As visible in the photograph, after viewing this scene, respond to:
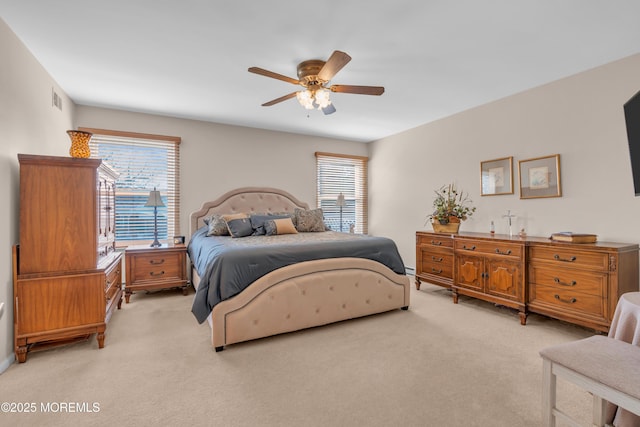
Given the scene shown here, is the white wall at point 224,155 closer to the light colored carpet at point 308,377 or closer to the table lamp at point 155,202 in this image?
the table lamp at point 155,202

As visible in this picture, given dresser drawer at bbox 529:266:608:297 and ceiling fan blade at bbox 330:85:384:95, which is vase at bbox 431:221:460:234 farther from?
ceiling fan blade at bbox 330:85:384:95

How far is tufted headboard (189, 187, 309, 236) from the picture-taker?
4.52m

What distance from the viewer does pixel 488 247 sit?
3.34 metres

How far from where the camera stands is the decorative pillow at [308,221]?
438 centimetres

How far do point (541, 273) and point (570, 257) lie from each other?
12.1 inches

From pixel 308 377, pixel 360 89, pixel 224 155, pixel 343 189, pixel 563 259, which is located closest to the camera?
pixel 308 377

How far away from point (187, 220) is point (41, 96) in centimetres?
220

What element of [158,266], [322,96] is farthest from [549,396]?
[158,266]

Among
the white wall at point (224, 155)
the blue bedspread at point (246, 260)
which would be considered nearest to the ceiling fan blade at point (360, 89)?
the blue bedspread at point (246, 260)

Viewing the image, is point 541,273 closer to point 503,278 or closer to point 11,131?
point 503,278

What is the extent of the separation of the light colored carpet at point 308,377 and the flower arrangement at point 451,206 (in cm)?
146

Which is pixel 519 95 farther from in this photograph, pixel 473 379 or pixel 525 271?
pixel 473 379

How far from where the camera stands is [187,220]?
4547 millimetres

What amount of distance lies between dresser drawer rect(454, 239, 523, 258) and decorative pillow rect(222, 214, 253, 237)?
266cm
